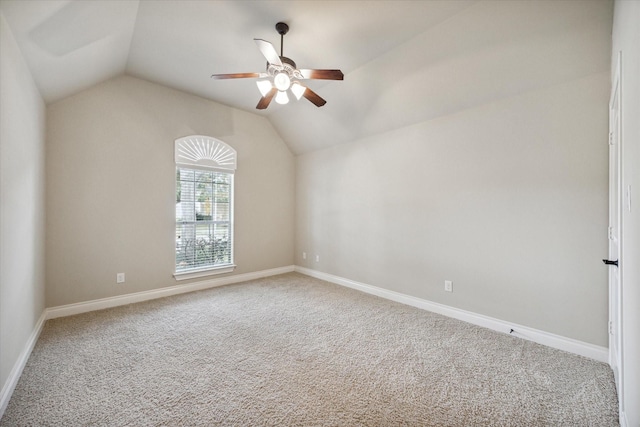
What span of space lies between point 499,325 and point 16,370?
165 inches

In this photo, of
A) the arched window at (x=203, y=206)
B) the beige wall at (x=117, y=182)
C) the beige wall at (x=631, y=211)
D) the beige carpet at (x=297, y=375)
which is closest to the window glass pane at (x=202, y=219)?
the arched window at (x=203, y=206)

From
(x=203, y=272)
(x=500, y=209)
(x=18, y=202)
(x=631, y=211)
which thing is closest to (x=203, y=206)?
(x=203, y=272)

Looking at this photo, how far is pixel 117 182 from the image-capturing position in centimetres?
361

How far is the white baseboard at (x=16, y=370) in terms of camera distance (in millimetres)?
1747

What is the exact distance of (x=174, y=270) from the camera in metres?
4.11

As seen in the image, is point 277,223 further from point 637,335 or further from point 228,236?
point 637,335

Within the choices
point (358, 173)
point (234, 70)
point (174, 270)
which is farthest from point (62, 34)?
point (358, 173)

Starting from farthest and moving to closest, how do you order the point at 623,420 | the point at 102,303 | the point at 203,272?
the point at 203,272 → the point at 102,303 → the point at 623,420

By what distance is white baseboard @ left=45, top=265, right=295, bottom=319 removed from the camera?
325 cm

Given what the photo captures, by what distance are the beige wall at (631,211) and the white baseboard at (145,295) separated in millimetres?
4490

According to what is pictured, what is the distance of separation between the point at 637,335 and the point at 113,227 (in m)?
4.74

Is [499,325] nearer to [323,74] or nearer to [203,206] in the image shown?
[323,74]

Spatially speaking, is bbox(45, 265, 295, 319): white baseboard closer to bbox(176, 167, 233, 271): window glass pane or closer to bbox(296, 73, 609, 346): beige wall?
bbox(176, 167, 233, 271): window glass pane

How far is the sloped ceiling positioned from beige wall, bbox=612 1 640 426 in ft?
2.52
